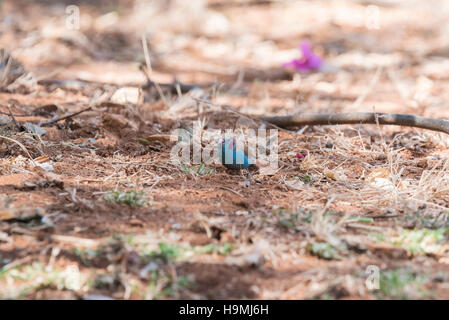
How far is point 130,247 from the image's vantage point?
1.57 meters

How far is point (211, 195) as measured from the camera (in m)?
2.05

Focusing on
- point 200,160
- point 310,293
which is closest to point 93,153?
point 200,160

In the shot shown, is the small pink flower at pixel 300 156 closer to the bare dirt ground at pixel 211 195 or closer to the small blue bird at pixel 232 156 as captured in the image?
the bare dirt ground at pixel 211 195

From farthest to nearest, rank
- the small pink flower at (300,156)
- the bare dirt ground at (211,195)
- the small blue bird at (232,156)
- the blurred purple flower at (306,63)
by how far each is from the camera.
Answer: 1. the blurred purple flower at (306,63)
2. the small pink flower at (300,156)
3. the small blue bird at (232,156)
4. the bare dirt ground at (211,195)

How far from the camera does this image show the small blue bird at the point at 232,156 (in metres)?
2.32

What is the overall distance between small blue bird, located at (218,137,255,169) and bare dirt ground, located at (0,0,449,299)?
0.13ft

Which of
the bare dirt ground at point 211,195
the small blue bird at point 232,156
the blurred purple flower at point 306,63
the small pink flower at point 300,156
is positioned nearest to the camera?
the bare dirt ground at point 211,195

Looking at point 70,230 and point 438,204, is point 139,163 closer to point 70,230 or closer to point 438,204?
point 70,230

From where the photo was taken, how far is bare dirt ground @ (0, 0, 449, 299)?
58.2 inches

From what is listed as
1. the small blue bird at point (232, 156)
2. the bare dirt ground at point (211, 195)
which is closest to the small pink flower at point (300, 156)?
the bare dirt ground at point (211, 195)

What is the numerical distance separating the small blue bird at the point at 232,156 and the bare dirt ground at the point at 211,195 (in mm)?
39

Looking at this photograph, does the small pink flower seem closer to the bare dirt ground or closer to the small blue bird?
the bare dirt ground

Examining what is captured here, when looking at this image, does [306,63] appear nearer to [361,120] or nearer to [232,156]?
[361,120]
